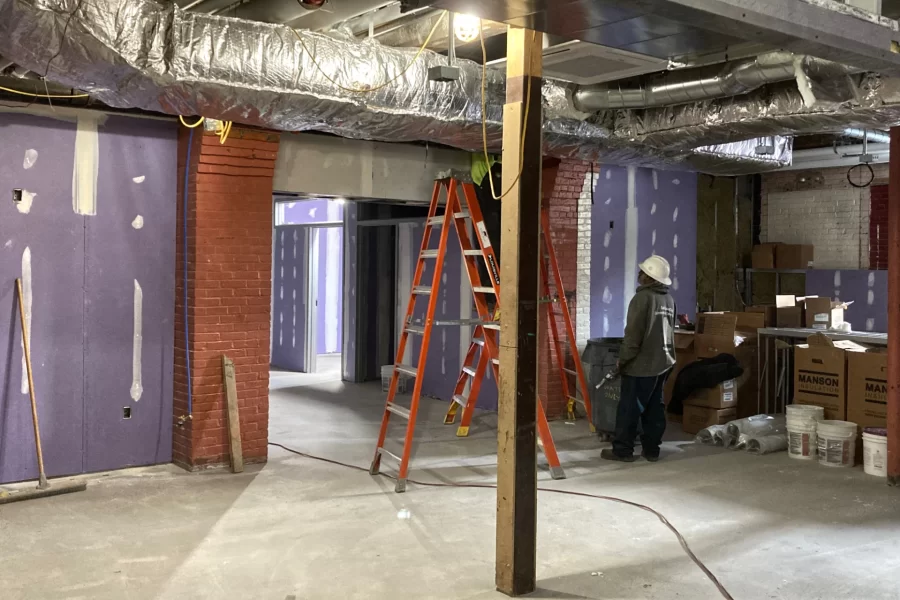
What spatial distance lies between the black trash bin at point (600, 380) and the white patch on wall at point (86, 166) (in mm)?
3994

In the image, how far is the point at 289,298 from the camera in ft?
35.6

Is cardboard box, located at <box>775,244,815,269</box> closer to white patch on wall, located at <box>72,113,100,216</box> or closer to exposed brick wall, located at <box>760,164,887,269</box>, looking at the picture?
exposed brick wall, located at <box>760,164,887,269</box>

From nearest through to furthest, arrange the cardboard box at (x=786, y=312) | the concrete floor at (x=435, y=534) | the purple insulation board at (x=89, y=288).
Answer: the concrete floor at (x=435, y=534) → the purple insulation board at (x=89, y=288) → the cardboard box at (x=786, y=312)

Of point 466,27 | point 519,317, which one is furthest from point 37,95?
point 519,317

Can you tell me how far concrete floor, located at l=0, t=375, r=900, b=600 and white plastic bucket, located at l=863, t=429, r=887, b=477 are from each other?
0.16 m

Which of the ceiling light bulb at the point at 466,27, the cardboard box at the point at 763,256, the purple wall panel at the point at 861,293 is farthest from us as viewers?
the cardboard box at the point at 763,256

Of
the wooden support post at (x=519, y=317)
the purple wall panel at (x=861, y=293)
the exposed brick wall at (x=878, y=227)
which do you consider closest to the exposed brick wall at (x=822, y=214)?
the exposed brick wall at (x=878, y=227)

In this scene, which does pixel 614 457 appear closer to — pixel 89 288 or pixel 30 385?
pixel 89 288

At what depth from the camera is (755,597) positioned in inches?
140

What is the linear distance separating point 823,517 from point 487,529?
198cm

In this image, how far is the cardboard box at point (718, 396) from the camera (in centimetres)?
693

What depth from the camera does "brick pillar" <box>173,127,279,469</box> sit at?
5.55 metres

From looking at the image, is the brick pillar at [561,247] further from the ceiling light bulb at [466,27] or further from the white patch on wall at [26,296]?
the white patch on wall at [26,296]

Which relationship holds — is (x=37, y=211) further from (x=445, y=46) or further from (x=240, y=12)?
(x=445, y=46)
